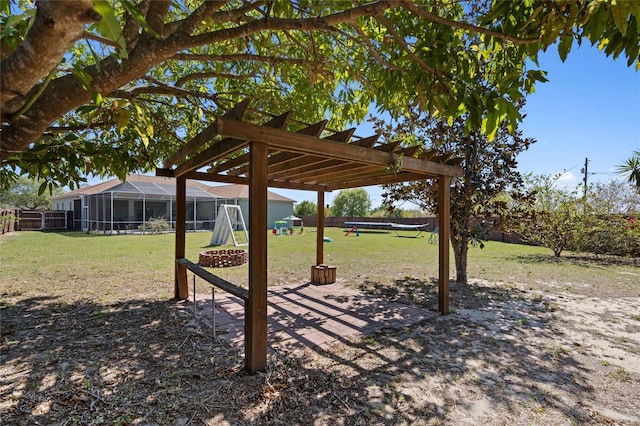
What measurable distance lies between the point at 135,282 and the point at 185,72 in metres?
4.51

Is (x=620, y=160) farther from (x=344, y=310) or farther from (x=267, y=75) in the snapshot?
(x=267, y=75)

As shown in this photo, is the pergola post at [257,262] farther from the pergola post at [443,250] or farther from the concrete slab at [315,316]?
the pergola post at [443,250]

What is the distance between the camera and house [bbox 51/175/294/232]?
1945 cm

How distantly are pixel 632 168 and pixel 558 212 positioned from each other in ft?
9.38

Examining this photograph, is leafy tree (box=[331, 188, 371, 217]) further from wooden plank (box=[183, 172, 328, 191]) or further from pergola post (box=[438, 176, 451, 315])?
pergola post (box=[438, 176, 451, 315])

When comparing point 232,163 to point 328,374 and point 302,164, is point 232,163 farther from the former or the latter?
point 328,374

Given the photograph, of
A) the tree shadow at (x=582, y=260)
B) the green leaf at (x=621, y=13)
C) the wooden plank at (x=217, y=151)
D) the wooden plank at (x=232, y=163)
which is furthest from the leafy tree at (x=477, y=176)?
the tree shadow at (x=582, y=260)

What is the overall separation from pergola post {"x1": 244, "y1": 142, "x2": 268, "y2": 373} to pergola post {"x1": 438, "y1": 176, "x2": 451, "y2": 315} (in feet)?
9.73

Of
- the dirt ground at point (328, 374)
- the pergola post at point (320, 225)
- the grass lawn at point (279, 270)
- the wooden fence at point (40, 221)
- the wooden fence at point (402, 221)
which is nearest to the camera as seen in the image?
the dirt ground at point (328, 374)

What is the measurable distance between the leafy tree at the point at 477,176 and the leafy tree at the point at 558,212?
17.0 feet

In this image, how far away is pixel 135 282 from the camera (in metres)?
6.86

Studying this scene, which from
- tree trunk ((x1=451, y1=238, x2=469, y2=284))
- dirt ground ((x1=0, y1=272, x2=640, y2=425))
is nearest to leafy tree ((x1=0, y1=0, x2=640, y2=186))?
dirt ground ((x1=0, y1=272, x2=640, y2=425))

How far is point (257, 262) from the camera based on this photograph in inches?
121

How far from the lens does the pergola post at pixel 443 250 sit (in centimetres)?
486
